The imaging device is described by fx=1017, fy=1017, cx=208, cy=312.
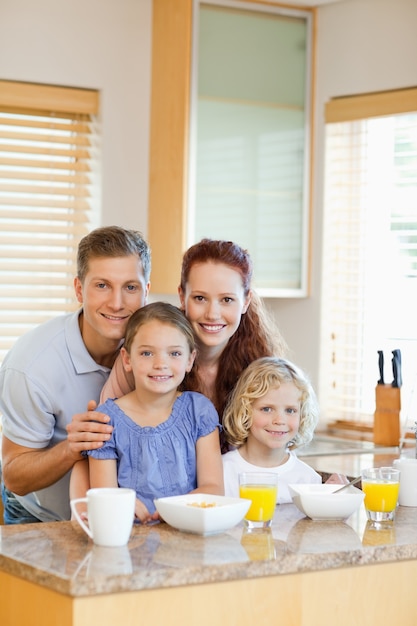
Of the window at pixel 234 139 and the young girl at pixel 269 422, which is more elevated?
the window at pixel 234 139

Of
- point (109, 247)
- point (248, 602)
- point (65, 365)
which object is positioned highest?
point (109, 247)

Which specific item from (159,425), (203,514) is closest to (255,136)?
(159,425)

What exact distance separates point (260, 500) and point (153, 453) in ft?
1.06

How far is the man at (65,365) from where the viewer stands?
7.71 feet

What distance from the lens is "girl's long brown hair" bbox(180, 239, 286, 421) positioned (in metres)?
2.37

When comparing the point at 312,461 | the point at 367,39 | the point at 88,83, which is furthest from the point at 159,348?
the point at 367,39

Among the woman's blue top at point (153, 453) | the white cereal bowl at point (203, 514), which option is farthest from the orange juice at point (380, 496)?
the woman's blue top at point (153, 453)

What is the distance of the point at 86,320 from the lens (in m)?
2.48

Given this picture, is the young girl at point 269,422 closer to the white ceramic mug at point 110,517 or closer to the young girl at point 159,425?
the young girl at point 159,425

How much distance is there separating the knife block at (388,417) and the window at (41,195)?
3.82 ft

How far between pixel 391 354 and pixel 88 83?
150cm

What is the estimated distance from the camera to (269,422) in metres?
2.25

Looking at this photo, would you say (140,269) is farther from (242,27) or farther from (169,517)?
(242,27)

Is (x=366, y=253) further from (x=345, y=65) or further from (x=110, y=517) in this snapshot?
(x=110, y=517)
